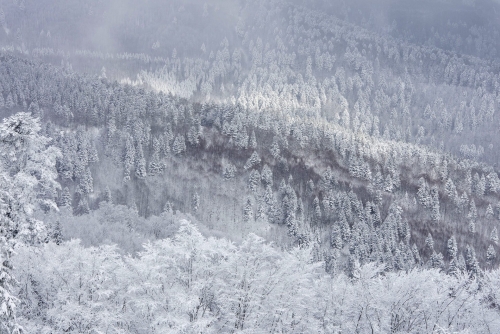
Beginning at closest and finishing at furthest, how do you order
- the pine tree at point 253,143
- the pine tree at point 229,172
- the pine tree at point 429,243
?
1. the pine tree at point 429,243
2. the pine tree at point 229,172
3. the pine tree at point 253,143

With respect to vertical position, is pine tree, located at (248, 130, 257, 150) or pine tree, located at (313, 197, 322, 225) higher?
pine tree, located at (248, 130, 257, 150)

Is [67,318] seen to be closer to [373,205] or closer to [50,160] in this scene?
[50,160]

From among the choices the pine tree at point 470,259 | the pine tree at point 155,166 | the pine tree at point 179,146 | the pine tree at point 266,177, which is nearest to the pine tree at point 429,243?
the pine tree at point 470,259

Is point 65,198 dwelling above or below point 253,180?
above

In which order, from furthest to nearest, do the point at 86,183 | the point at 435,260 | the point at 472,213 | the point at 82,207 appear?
the point at 472,213 < the point at 86,183 < the point at 435,260 < the point at 82,207

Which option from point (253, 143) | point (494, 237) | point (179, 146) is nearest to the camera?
point (179, 146)

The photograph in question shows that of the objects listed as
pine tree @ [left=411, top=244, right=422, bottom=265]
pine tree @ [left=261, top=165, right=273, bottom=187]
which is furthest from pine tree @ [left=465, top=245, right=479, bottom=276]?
pine tree @ [left=261, top=165, right=273, bottom=187]

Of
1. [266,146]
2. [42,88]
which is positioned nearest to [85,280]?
[266,146]

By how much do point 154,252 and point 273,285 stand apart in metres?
8.52

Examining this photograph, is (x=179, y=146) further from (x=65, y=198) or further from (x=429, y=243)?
(x=429, y=243)

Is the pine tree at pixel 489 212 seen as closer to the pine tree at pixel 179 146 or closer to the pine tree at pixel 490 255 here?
the pine tree at pixel 490 255

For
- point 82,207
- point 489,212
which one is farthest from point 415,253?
point 82,207

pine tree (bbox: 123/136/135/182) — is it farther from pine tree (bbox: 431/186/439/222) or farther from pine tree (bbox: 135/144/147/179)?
pine tree (bbox: 431/186/439/222)

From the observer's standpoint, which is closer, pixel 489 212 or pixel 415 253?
pixel 415 253
